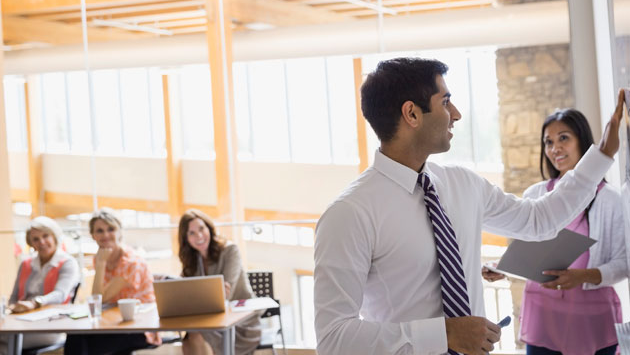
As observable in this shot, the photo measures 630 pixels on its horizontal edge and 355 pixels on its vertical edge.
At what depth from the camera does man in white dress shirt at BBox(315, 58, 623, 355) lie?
1.81 meters

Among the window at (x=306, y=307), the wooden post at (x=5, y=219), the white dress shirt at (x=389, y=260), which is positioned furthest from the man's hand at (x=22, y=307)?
the white dress shirt at (x=389, y=260)

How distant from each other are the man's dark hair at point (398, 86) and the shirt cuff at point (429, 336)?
1.68 ft

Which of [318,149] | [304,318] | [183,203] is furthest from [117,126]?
[304,318]

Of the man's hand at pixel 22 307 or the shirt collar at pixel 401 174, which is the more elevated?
the shirt collar at pixel 401 174

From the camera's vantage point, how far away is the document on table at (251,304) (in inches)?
176

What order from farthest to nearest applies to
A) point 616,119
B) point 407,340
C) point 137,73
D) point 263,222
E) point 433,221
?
point 137,73
point 263,222
point 616,119
point 433,221
point 407,340

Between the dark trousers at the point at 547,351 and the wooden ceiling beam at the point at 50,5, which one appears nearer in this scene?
the dark trousers at the point at 547,351

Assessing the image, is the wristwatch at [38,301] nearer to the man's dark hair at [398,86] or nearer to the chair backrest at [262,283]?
the chair backrest at [262,283]

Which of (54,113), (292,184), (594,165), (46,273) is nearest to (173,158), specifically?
(292,184)

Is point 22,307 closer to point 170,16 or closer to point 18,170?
point 18,170

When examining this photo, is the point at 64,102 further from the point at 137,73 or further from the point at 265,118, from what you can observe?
the point at 265,118

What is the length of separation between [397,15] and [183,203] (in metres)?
2.58

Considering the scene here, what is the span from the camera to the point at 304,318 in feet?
20.6

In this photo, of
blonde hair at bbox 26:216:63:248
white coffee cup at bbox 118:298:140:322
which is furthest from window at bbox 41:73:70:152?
white coffee cup at bbox 118:298:140:322
